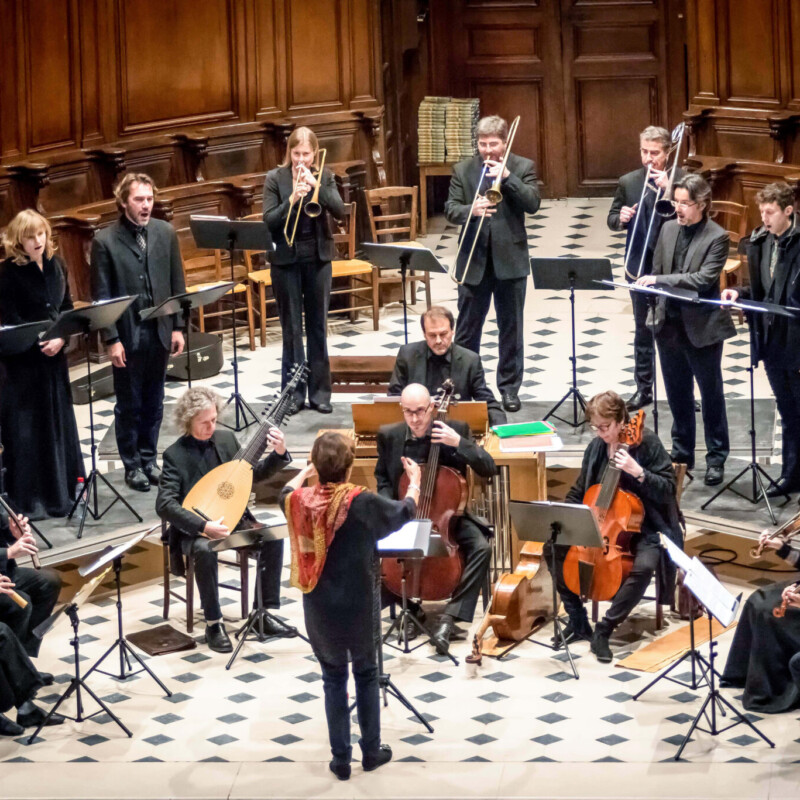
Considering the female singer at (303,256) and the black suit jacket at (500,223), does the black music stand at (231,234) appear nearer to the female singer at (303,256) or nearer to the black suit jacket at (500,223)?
the female singer at (303,256)

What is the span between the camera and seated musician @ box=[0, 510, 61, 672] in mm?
7410

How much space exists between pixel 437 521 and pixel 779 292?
2.00 metres

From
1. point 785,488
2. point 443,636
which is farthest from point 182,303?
point 785,488

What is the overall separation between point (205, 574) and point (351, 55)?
19.9 feet

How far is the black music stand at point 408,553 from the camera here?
688 cm

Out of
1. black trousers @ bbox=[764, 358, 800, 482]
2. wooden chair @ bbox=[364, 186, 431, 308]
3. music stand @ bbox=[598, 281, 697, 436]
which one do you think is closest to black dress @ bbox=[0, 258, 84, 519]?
music stand @ bbox=[598, 281, 697, 436]

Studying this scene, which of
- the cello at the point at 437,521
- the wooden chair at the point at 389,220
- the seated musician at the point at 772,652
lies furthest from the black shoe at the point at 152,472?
the wooden chair at the point at 389,220

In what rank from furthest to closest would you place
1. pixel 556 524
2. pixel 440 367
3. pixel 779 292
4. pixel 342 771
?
pixel 440 367, pixel 779 292, pixel 556 524, pixel 342 771

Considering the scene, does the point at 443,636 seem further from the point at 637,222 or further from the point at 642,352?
the point at 637,222

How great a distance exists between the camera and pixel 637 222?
30.5 ft

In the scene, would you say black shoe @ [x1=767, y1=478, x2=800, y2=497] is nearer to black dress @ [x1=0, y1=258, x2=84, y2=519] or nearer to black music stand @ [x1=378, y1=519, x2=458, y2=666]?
black music stand @ [x1=378, y1=519, x2=458, y2=666]

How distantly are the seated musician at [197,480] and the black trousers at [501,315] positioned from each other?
1853 millimetres

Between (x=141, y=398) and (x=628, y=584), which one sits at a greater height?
(x=141, y=398)

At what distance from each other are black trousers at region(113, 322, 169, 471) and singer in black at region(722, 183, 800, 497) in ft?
9.47
